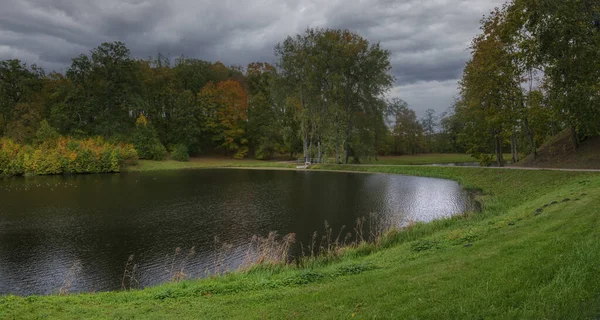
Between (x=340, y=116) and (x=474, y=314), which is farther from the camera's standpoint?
(x=340, y=116)

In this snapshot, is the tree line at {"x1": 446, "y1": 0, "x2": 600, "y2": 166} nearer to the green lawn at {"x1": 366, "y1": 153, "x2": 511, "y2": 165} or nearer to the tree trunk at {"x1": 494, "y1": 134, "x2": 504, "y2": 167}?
the tree trunk at {"x1": 494, "y1": 134, "x2": 504, "y2": 167}

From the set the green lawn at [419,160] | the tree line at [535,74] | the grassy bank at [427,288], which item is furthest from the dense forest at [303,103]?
the grassy bank at [427,288]

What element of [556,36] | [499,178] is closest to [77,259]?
[556,36]

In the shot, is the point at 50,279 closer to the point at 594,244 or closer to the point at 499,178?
the point at 594,244

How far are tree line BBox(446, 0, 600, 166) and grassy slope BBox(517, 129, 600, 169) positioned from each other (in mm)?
624

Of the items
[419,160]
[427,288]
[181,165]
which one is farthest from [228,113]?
[427,288]

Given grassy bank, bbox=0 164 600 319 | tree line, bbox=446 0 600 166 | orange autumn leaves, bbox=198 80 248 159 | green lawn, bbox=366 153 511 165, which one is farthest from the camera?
orange autumn leaves, bbox=198 80 248 159

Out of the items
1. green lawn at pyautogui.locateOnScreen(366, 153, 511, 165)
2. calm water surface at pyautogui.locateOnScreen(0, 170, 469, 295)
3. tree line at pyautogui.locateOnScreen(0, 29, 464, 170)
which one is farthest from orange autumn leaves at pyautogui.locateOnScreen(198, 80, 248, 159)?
calm water surface at pyautogui.locateOnScreen(0, 170, 469, 295)

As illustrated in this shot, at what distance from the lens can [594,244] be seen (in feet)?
24.6

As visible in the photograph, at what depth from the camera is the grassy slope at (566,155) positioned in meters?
26.2

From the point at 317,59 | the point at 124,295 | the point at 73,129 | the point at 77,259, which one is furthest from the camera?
the point at 73,129

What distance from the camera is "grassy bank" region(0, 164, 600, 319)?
588 centimetres

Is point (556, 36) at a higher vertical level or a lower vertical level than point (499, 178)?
higher

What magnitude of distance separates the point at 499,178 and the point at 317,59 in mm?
27979
